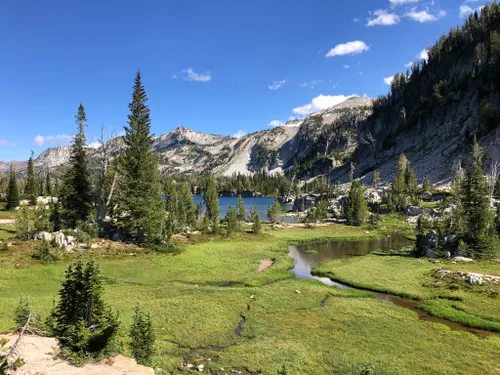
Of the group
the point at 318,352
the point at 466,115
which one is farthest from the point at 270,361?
the point at 466,115

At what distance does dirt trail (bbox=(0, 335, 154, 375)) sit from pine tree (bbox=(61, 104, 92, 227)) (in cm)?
3660

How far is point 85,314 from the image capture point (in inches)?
551

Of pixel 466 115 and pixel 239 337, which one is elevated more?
pixel 466 115

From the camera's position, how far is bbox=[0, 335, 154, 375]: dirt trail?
10750 millimetres

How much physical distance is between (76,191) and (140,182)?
895 cm

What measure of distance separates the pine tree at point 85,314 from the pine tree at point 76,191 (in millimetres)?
35265

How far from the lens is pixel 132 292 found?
28.1 metres

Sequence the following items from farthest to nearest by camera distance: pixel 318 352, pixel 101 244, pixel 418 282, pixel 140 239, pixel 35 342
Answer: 1. pixel 140 239
2. pixel 101 244
3. pixel 418 282
4. pixel 318 352
5. pixel 35 342

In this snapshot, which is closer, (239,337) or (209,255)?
(239,337)

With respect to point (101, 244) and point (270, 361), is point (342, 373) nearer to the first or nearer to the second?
point (270, 361)

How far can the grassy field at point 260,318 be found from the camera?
58.1ft

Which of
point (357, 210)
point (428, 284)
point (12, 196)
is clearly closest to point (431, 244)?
point (428, 284)

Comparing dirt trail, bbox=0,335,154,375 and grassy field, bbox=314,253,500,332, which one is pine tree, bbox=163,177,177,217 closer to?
grassy field, bbox=314,253,500,332

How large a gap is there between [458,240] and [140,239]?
45.8 metres
